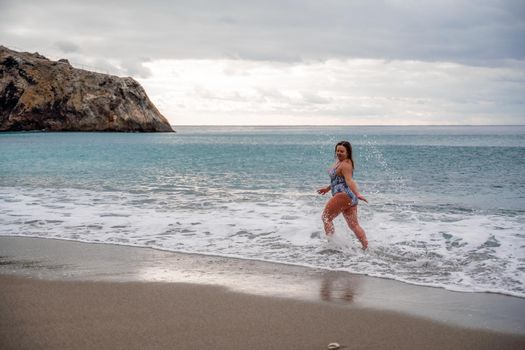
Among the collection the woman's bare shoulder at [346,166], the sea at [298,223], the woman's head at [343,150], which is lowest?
the sea at [298,223]

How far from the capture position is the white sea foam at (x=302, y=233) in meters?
7.18

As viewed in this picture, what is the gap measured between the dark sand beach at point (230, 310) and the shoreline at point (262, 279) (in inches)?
0.5

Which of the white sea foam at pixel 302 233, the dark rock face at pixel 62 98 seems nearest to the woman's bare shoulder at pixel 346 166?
the white sea foam at pixel 302 233

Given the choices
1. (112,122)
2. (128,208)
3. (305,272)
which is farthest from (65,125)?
(305,272)

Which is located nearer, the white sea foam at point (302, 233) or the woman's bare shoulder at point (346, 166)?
the white sea foam at point (302, 233)

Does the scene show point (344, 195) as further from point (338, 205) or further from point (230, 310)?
point (230, 310)

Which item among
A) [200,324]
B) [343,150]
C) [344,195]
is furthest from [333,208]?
[200,324]

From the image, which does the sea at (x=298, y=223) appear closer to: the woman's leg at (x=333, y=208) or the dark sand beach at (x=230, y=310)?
the woman's leg at (x=333, y=208)

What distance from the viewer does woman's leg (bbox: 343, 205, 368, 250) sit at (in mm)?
8203

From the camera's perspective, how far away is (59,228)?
10.1 m

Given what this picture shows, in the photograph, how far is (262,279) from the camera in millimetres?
6500

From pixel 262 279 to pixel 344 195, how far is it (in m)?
2.53

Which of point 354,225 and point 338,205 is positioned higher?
point 338,205

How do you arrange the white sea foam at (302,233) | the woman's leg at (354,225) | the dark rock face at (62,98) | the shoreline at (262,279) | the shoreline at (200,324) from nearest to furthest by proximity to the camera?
the shoreline at (200,324) → the shoreline at (262,279) → the white sea foam at (302,233) → the woman's leg at (354,225) → the dark rock face at (62,98)
